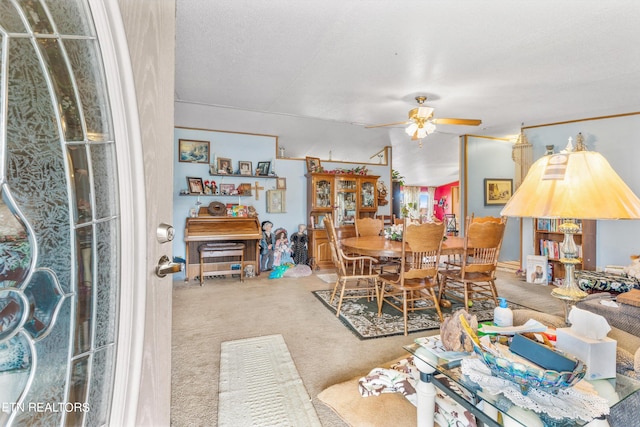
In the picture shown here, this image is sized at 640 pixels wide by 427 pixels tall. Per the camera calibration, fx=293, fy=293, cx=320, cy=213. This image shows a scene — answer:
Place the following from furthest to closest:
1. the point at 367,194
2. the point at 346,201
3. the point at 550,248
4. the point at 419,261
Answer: the point at 367,194
the point at 346,201
the point at 550,248
the point at 419,261

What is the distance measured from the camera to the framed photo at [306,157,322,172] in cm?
523

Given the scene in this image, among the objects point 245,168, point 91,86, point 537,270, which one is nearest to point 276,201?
point 245,168

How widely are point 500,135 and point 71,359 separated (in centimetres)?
669

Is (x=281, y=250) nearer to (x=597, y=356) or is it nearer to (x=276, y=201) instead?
(x=276, y=201)

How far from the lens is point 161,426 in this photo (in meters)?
0.84

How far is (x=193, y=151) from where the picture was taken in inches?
181

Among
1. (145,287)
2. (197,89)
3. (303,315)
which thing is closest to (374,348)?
(303,315)

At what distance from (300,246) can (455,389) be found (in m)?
4.02

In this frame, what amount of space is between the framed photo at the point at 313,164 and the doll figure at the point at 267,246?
3.94 ft

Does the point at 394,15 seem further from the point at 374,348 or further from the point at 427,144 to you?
the point at 427,144

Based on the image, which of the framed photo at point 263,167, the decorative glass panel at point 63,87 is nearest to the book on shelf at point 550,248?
the framed photo at point 263,167

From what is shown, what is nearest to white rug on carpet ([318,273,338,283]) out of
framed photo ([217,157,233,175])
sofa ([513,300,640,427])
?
framed photo ([217,157,233,175])

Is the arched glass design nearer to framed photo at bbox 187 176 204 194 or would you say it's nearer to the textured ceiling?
the textured ceiling

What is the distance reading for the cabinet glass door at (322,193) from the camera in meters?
5.14
